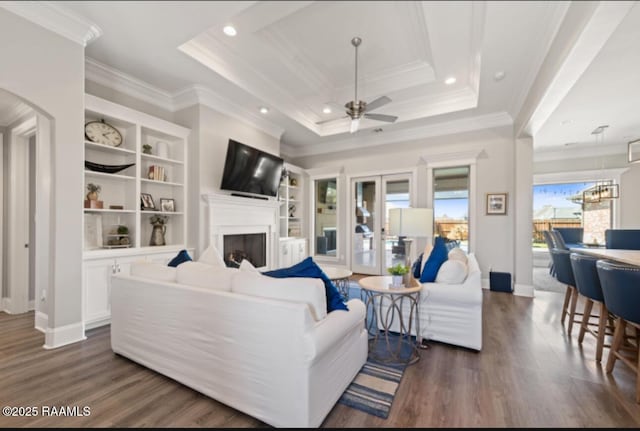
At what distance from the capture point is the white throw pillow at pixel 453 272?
265cm

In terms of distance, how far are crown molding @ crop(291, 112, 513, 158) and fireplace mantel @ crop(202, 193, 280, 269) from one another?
1919mm

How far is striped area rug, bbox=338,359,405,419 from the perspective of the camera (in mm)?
1777

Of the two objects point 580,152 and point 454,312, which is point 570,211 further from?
point 454,312

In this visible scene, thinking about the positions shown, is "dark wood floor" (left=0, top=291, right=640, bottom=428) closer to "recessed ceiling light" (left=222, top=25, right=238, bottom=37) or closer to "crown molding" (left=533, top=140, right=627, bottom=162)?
"recessed ceiling light" (left=222, top=25, right=238, bottom=37)

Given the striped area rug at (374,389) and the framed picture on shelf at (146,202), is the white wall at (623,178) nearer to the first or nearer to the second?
the striped area rug at (374,389)

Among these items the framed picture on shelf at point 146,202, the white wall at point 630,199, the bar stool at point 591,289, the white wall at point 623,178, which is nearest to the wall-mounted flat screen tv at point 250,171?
the framed picture on shelf at point 146,202

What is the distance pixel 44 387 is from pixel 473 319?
134 inches

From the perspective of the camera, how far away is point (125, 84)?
12.0 ft

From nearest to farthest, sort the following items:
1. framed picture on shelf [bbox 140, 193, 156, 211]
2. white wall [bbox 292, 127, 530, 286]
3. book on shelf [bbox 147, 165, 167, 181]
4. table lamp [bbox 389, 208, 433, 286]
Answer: table lamp [bbox 389, 208, 433, 286], framed picture on shelf [bbox 140, 193, 156, 211], book on shelf [bbox 147, 165, 167, 181], white wall [bbox 292, 127, 530, 286]

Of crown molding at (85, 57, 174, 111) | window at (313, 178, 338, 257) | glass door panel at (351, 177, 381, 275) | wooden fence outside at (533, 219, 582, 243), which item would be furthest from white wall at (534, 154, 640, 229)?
crown molding at (85, 57, 174, 111)

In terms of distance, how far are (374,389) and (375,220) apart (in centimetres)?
425

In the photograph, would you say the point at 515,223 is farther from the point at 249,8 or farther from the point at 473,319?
→ the point at 249,8

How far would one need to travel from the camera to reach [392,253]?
19.0ft

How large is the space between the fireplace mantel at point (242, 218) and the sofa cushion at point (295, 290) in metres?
2.54
